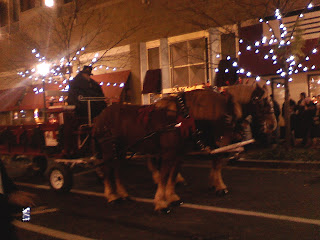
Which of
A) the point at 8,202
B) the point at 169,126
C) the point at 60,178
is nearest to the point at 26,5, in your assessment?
the point at 60,178

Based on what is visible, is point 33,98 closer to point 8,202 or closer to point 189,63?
point 189,63

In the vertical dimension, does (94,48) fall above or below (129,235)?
above

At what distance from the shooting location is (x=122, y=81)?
18.5 metres

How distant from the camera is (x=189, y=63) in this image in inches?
695

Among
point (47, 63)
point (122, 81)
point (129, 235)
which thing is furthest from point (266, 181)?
point (47, 63)

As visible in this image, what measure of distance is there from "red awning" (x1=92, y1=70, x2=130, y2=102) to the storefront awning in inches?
42.1

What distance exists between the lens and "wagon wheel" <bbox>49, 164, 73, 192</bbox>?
8.34 metres

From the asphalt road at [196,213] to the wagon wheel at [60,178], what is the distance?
0.17 meters

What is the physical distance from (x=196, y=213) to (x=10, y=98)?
754 inches

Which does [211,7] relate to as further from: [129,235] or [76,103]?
[129,235]

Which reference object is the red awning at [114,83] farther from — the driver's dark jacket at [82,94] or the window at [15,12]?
the window at [15,12]

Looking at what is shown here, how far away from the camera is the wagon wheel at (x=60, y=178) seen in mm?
8344

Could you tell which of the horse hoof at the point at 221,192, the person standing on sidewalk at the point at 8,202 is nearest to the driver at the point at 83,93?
the horse hoof at the point at 221,192

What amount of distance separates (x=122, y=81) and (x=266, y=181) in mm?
11124
